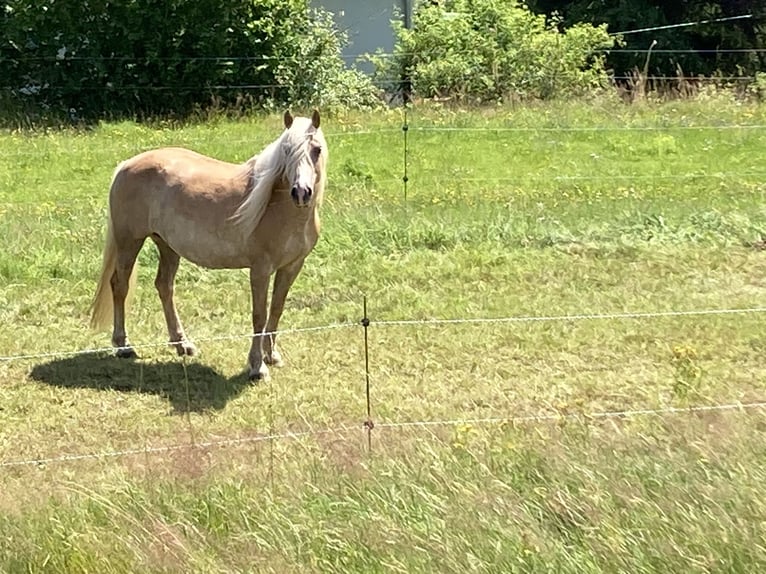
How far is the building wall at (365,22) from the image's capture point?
2220cm

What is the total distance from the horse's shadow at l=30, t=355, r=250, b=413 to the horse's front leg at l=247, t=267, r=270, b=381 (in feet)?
0.32

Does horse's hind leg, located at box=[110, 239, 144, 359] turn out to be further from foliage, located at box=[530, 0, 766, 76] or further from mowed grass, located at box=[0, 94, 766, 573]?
foliage, located at box=[530, 0, 766, 76]

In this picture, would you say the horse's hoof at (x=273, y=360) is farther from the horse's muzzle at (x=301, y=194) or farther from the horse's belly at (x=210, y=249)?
the horse's muzzle at (x=301, y=194)

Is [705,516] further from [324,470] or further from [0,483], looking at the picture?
[0,483]

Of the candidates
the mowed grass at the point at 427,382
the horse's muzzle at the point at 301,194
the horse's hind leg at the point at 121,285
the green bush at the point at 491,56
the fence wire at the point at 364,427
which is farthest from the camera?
the green bush at the point at 491,56

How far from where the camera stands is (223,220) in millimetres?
6410

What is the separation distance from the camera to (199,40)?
1836cm

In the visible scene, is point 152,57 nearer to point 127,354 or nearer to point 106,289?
point 106,289

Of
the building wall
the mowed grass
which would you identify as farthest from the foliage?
the mowed grass

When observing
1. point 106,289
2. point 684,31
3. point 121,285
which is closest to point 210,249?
point 121,285

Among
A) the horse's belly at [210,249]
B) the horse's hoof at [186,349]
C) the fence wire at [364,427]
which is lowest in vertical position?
the horse's hoof at [186,349]

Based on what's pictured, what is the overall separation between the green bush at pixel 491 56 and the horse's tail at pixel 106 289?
40.7 ft

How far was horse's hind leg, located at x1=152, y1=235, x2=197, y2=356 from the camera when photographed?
678cm

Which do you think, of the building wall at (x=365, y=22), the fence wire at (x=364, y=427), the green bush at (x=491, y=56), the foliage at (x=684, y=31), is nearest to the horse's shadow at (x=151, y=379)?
the fence wire at (x=364, y=427)
